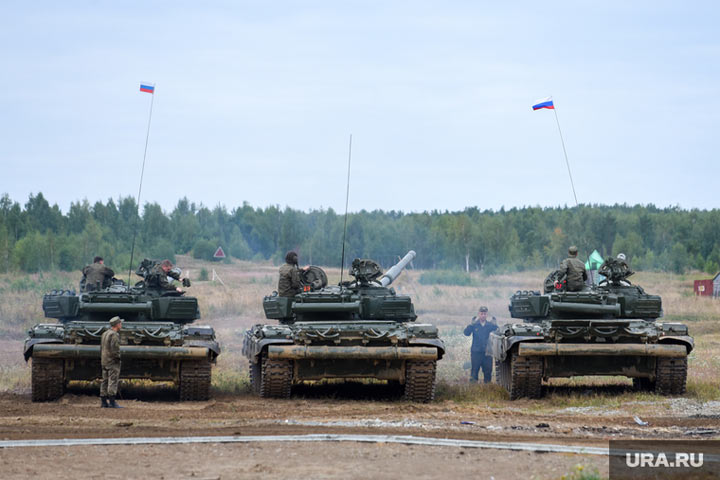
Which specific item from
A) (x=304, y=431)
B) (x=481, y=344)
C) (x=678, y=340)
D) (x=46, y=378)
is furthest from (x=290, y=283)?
(x=678, y=340)

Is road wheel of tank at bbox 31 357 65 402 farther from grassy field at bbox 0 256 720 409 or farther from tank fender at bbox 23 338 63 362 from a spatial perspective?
grassy field at bbox 0 256 720 409

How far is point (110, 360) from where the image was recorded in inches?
593

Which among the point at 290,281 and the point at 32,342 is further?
the point at 290,281

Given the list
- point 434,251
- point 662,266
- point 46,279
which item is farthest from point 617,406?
point 662,266

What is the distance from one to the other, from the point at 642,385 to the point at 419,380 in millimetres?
4571

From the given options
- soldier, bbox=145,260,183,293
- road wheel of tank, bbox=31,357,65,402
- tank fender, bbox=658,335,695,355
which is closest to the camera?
road wheel of tank, bbox=31,357,65,402

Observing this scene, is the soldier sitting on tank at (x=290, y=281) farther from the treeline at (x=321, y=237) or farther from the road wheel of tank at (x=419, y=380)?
the treeline at (x=321, y=237)

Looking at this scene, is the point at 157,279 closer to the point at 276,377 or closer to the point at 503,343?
the point at 276,377

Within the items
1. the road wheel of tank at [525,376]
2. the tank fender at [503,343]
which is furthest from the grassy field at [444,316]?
the tank fender at [503,343]

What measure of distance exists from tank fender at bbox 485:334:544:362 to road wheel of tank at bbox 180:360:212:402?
187 inches

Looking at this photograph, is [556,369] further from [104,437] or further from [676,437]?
[104,437]

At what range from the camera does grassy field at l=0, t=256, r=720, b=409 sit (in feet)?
58.1

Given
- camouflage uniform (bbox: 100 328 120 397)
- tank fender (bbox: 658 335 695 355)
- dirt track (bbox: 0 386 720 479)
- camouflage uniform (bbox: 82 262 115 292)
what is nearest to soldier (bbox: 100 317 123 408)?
camouflage uniform (bbox: 100 328 120 397)

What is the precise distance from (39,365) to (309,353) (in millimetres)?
4216
